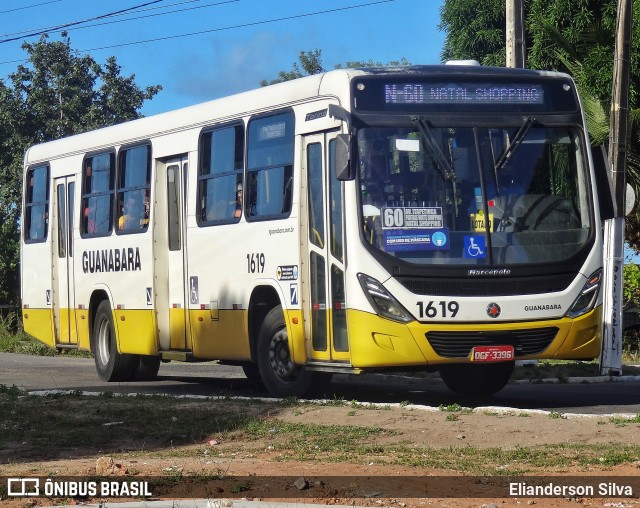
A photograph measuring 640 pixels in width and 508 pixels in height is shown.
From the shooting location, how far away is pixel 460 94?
45.9 feet

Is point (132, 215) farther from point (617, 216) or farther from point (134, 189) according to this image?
point (617, 216)

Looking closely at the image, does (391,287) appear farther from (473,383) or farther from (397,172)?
(473,383)

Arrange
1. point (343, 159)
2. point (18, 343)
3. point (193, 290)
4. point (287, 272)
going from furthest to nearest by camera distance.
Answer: point (18, 343) < point (193, 290) < point (287, 272) < point (343, 159)

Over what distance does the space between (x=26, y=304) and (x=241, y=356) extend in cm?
748

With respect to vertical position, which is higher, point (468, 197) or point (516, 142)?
point (516, 142)

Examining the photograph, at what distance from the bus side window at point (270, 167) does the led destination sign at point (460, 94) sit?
1.47m

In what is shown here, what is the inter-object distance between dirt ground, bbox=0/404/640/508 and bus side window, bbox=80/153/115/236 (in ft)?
22.3

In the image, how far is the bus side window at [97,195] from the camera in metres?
19.3

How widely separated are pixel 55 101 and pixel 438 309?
117ft

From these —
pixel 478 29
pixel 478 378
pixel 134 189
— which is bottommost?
pixel 478 378

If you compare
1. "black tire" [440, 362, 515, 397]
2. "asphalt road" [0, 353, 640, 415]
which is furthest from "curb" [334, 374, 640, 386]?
"black tire" [440, 362, 515, 397]

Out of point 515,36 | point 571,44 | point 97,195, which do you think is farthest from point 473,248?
point 571,44

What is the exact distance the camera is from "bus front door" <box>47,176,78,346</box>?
20531 millimetres

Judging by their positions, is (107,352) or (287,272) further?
(107,352)
